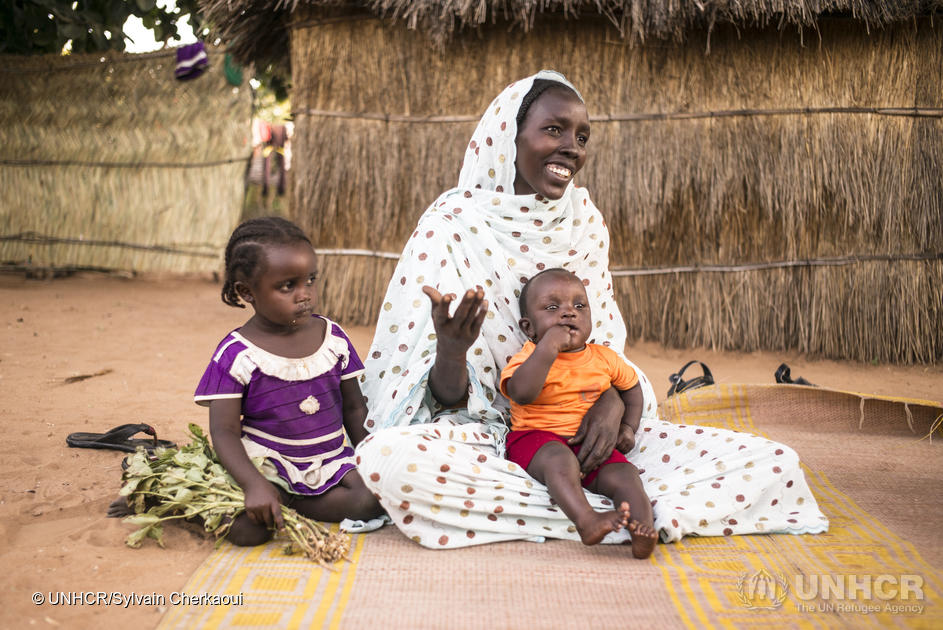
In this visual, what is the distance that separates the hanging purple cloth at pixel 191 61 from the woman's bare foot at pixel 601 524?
316 inches

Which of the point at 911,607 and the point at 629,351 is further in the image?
the point at 629,351

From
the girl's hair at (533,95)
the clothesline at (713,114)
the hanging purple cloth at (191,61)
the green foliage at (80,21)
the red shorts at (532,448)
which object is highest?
the green foliage at (80,21)

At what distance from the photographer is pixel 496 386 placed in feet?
9.94

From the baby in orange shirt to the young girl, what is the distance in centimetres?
60

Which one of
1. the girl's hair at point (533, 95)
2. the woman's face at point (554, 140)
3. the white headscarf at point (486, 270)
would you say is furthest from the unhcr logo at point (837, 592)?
the girl's hair at point (533, 95)

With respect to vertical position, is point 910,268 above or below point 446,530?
above

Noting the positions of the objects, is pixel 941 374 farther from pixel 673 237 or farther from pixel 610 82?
pixel 610 82

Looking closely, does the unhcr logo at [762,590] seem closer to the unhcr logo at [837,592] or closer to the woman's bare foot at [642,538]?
the unhcr logo at [837,592]

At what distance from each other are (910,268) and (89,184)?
328 inches

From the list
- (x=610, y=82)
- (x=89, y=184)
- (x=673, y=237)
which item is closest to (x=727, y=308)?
(x=673, y=237)

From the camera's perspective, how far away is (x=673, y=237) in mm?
6336

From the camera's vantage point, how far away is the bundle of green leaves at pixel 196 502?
248 centimetres

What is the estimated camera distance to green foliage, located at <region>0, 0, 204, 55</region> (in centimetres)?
855

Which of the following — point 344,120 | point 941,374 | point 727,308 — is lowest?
point 941,374
